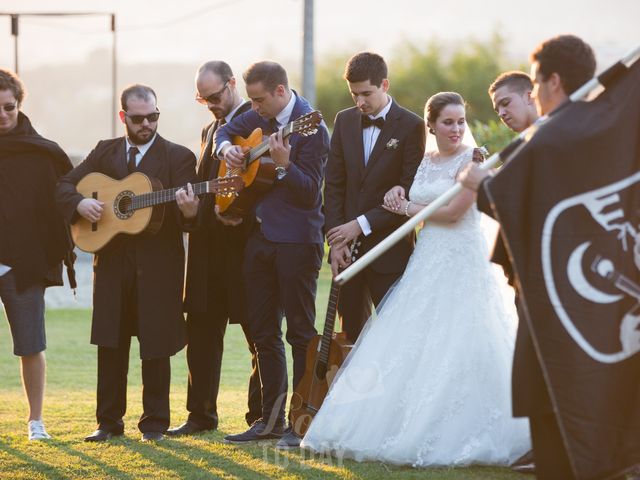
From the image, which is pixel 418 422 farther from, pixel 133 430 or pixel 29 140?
pixel 29 140

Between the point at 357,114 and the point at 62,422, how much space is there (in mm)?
3005

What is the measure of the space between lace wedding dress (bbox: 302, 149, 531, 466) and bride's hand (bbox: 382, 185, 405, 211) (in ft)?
0.26

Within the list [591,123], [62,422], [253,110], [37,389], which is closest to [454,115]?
[253,110]

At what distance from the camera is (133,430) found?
7.00 meters

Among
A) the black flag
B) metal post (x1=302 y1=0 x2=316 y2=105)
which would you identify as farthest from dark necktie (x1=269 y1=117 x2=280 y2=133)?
metal post (x1=302 y1=0 x2=316 y2=105)

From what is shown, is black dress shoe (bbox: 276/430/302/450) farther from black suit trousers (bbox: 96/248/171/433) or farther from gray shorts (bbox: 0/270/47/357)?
gray shorts (bbox: 0/270/47/357)

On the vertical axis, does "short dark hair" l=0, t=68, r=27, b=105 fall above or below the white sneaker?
above

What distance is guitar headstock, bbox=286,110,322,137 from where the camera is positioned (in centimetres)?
588

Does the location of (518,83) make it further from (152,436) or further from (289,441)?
Answer: (152,436)

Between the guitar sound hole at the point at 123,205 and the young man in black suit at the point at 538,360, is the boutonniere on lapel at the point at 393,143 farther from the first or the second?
the young man in black suit at the point at 538,360

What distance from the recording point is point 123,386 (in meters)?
6.71

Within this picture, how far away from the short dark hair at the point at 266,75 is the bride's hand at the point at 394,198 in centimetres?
91

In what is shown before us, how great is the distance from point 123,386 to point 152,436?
37 cm

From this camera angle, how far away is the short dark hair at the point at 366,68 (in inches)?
236
